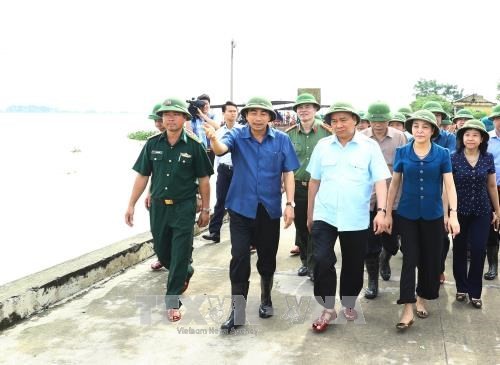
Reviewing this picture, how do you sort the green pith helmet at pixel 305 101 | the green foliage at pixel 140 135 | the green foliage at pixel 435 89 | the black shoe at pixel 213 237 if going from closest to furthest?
the green pith helmet at pixel 305 101
the black shoe at pixel 213 237
the green foliage at pixel 140 135
the green foliage at pixel 435 89

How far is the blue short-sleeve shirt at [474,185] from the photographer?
4.25m

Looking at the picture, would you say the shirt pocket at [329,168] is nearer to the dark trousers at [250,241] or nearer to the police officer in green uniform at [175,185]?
the dark trousers at [250,241]

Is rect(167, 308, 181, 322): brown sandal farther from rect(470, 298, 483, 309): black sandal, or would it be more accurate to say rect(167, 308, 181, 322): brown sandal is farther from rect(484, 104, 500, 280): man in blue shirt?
rect(484, 104, 500, 280): man in blue shirt

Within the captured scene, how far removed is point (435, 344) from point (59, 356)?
2548mm

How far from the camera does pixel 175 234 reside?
13.5 ft

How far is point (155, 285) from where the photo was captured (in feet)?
15.9

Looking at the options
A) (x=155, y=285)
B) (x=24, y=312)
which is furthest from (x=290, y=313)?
(x=24, y=312)

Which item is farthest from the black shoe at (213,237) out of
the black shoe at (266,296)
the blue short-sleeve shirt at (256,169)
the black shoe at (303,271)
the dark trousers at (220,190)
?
the blue short-sleeve shirt at (256,169)

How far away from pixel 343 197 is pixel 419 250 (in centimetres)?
80

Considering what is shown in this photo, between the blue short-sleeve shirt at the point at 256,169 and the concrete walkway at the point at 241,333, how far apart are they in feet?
3.02

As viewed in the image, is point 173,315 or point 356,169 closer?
point 356,169

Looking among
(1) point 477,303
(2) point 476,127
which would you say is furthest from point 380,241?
(2) point 476,127

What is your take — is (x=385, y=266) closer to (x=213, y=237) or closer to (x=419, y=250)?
(x=419, y=250)

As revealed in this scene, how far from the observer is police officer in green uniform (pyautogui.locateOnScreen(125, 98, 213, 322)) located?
4.07 m
